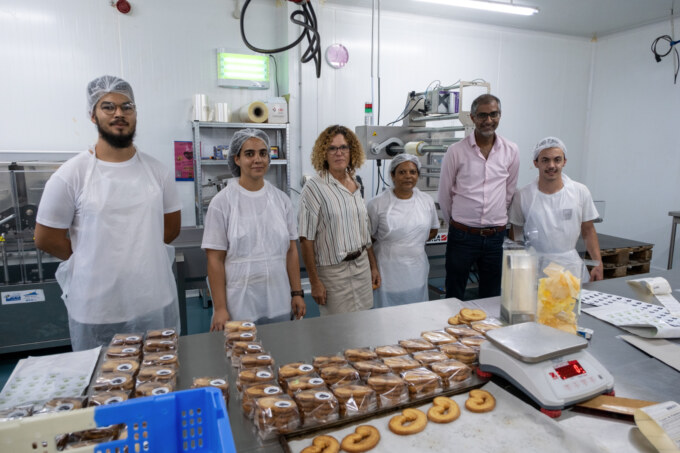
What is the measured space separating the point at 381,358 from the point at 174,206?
1168mm

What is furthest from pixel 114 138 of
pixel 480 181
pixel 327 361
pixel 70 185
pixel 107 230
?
pixel 480 181

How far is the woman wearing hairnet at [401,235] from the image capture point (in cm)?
248

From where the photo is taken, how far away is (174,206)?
188cm

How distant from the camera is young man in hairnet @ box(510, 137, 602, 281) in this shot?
2.35 metres

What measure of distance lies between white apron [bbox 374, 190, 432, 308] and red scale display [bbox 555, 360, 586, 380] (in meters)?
1.43

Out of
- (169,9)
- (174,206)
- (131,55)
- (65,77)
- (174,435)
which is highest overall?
(169,9)

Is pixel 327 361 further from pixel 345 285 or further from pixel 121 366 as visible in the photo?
pixel 345 285

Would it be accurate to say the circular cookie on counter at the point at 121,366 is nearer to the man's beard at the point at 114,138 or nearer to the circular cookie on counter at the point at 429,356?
the circular cookie on counter at the point at 429,356

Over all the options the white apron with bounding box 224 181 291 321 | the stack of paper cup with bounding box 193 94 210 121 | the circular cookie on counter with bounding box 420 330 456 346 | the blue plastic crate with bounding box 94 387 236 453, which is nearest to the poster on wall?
the stack of paper cup with bounding box 193 94 210 121

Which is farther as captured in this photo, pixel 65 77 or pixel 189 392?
pixel 65 77

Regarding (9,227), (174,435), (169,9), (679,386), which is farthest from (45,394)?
(169,9)

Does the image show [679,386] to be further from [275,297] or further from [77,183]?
[77,183]

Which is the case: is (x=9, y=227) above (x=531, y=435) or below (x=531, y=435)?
above

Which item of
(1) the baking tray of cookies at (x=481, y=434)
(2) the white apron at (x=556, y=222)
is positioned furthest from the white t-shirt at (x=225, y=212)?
(2) the white apron at (x=556, y=222)
